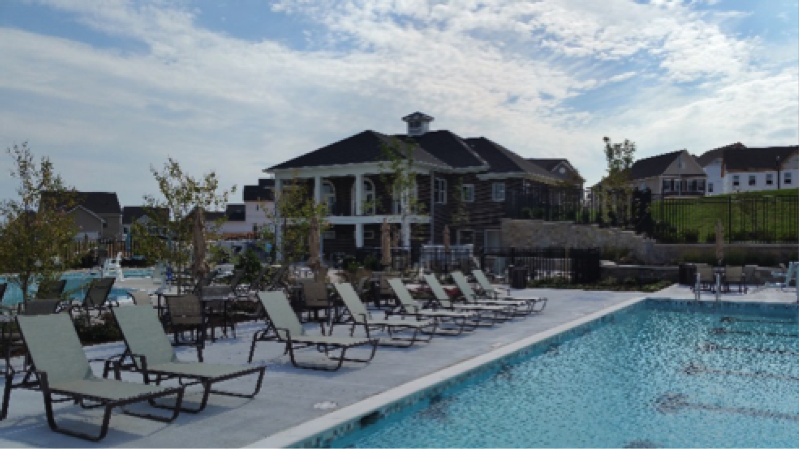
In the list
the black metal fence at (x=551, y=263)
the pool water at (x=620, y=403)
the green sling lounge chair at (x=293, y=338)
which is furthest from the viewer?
the black metal fence at (x=551, y=263)

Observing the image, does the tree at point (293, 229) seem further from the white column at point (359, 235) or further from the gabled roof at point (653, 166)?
the gabled roof at point (653, 166)

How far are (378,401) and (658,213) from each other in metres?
26.1

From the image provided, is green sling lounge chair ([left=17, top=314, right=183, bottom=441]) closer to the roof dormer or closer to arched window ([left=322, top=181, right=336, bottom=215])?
arched window ([left=322, top=181, right=336, bottom=215])

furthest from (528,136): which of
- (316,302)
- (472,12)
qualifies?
(472,12)

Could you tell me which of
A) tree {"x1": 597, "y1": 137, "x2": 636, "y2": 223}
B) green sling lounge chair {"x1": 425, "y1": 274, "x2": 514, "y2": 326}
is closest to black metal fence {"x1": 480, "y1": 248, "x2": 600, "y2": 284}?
tree {"x1": 597, "y1": 137, "x2": 636, "y2": 223}

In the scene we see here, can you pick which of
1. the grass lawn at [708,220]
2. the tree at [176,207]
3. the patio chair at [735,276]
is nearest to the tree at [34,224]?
the tree at [176,207]

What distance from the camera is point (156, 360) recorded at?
7160mm

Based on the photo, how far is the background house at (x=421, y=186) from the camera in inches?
1431

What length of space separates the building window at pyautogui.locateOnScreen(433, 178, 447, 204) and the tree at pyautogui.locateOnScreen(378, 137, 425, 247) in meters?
2.97

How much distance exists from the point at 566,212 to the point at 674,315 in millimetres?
14930

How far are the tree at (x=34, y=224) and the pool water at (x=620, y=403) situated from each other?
685 centimetres

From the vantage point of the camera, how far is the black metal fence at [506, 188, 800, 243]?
26.2 metres

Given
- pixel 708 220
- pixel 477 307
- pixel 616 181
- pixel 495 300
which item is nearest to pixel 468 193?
pixel 616 181

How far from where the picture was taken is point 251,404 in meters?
7.01
